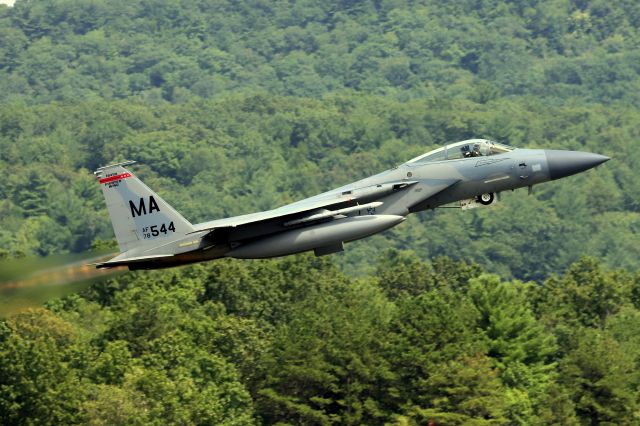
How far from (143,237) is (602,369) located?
39.2 m

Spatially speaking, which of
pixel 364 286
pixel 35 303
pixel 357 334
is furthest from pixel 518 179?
pixel 364 286

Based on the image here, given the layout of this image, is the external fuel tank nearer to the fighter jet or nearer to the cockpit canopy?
the fighter jet

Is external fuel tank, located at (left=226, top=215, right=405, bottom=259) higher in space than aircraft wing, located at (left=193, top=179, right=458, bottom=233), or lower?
lower

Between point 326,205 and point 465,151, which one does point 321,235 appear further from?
point 465,151

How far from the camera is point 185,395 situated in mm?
72250

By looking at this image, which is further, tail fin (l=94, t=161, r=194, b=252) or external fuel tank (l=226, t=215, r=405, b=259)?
A: tail fin (l=94, t=161, r=194, b=252)

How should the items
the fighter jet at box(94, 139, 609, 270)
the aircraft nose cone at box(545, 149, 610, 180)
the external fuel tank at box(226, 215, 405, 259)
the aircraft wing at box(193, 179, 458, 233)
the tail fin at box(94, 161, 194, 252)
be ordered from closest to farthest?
the external fuel tank at box(226, 215, 405, 259), the aircraft wing at box(193, 179, 458, 233), the fighter jet at box(94, 139, 609, 270), the tail fin at box(94, 161, 194, 252), the aircraft nose cone at box(545, 149, 610, 180)

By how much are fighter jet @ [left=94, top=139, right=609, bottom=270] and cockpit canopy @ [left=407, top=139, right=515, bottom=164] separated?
3 centimetres

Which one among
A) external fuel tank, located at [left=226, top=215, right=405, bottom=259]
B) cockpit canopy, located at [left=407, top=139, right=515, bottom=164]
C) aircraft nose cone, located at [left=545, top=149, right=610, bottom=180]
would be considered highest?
cockpit canopy, located at [left=407, top=139, right=515, bottom=164]

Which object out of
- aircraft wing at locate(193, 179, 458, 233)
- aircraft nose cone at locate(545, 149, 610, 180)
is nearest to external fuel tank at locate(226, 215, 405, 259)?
aircraft wing at locate(193, 179, 458, 233)

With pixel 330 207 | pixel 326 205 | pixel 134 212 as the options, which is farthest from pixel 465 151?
pixel 134 212

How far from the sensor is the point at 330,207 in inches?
1694

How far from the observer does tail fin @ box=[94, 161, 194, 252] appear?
43.4 metres

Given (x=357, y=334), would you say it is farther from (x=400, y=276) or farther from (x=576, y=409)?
(x=400, y=276)
